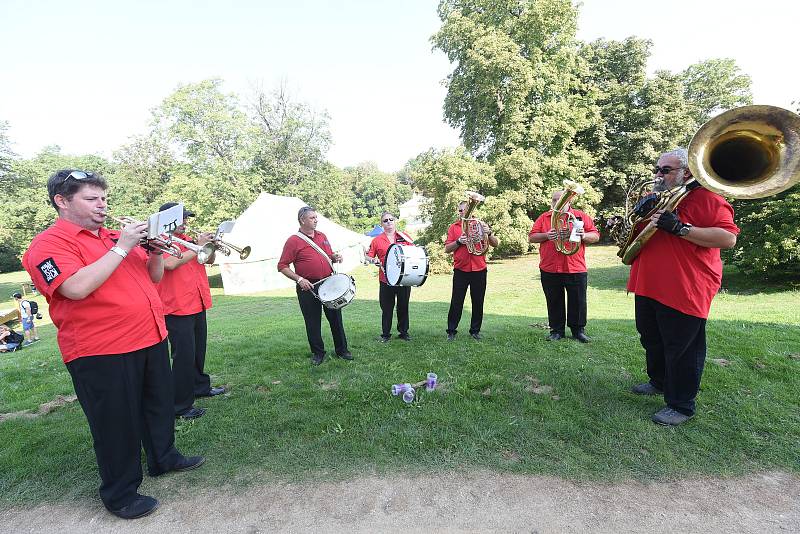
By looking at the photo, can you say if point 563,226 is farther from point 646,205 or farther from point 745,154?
point 745,154

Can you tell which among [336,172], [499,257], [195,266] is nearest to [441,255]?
[499,257]

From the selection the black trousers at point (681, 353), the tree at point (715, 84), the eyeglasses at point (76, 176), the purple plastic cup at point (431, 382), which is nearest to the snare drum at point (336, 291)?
the purple plastic cup at point (431, 382)

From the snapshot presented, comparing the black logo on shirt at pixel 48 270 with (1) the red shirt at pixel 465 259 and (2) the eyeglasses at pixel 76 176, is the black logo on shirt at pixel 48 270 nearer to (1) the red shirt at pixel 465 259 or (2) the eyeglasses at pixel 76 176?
(2) the eyeglasses at pixel 76 176

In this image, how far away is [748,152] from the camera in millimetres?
3281

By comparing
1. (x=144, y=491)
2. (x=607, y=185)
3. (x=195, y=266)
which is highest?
(x=607, y=185)

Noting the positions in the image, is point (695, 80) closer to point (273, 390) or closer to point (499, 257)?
point (499, 257)

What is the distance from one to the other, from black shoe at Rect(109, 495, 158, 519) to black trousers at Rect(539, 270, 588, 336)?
501 cm

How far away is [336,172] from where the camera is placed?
1182 inches

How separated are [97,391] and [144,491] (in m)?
0.99

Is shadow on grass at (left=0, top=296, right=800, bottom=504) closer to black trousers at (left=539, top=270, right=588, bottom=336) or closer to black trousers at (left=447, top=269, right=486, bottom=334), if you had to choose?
black trousers at (left=539, top=270, right=588, bottom=336)

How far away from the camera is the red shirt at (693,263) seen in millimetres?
3398

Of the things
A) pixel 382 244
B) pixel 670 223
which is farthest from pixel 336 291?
pixel 670 223

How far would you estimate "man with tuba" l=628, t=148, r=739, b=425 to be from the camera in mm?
3350

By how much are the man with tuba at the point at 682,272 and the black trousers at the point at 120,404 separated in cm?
410
